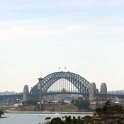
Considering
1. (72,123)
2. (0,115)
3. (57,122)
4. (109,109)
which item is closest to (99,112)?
(109,109)

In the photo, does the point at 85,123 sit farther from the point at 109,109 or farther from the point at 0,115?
the point at 0,115

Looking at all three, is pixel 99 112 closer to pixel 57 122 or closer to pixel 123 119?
pixel 123 119

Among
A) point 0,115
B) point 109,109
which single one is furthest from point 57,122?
point 0,115

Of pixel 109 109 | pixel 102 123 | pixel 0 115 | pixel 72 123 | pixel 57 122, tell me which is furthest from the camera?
pixel 0 115

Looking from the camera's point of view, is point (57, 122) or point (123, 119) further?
point (57, 122)

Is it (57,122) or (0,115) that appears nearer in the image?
(57,122)

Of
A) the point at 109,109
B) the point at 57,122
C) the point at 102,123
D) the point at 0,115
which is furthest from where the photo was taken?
the point at 0,115

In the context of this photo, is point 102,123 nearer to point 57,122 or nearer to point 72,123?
point 72,123

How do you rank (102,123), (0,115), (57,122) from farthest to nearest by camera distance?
(0,115)
(57,122)
(102,123)

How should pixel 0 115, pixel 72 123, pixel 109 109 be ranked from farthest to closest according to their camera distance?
1. pixel 0 115
2. pixel 72 123
3. pixel 109 109
